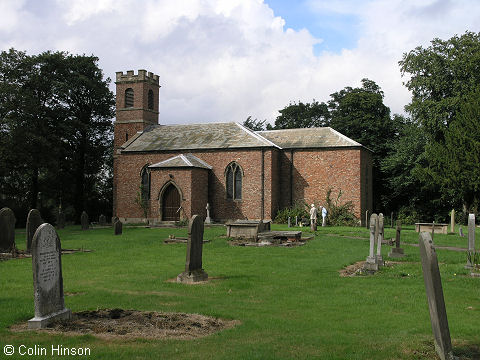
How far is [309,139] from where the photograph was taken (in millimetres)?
37625

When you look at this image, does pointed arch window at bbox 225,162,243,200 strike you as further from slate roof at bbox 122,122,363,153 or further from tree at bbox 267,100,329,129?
tree at bbox 267,100,329,129

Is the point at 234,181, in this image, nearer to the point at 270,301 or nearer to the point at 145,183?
the point at 145,183

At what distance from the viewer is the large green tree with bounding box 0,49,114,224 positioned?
38.6m

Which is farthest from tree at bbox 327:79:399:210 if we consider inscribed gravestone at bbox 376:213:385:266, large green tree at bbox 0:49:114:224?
inscribed gravestone at bbox 376:213:385:266

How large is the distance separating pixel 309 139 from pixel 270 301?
93.6 ft

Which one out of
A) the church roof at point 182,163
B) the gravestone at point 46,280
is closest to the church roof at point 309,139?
the church roof at point 182,163

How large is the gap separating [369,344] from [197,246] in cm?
644

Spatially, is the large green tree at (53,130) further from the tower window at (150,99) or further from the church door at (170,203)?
the church door at (170,203)

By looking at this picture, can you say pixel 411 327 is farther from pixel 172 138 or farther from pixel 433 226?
pixel 172 138

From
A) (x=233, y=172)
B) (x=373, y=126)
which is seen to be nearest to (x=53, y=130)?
(x=233, y=172)

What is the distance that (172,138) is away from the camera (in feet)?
132

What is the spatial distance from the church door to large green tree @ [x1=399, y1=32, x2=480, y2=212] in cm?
1937

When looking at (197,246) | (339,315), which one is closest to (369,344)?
(339,315)

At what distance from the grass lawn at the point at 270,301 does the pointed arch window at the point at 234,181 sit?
59.1 feet
